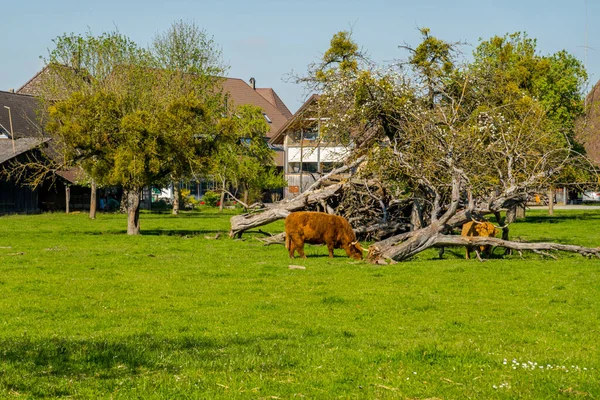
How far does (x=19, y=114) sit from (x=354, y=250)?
5155cm

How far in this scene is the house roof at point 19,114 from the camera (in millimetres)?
66188

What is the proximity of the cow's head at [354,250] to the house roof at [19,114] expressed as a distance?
46.2 meters

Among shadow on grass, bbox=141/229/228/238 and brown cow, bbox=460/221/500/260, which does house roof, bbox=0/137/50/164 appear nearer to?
shadow on grass, bbox=141/229/228/238

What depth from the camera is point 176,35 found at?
61.6 metres

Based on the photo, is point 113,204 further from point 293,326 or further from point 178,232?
point 293,326

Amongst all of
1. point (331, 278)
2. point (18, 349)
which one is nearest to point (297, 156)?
point (331, 278)

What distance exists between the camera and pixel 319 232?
2483 centimetres

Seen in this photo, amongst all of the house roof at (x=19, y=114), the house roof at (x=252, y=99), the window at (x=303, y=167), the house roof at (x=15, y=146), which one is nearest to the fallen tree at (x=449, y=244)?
the house roof at (x=15, y=146)

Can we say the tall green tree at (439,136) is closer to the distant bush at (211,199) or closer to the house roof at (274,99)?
the distant bush at (211,199)

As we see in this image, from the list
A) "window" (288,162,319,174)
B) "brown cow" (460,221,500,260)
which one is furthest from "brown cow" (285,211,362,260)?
"window" (288,162,319,174)

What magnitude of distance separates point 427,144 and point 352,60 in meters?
6.71

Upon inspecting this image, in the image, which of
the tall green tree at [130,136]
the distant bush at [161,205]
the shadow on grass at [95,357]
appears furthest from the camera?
the distant bush at [161,205]

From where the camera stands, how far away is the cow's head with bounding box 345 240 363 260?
24.7 m

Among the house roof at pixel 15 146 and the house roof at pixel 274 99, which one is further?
the house roof at pixel 274 99
